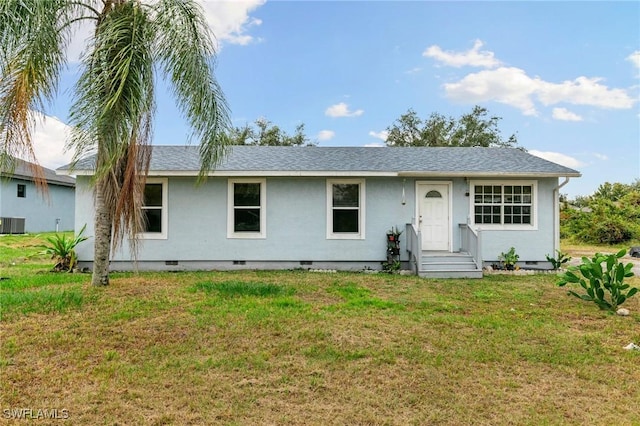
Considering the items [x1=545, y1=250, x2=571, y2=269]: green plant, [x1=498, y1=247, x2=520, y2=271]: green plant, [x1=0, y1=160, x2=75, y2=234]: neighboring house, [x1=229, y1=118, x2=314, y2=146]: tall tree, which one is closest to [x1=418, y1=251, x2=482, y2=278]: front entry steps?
[x1=498, y1=247, x2=520, y2=271]: green plant

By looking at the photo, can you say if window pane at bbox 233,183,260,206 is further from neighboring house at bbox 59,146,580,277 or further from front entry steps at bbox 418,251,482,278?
front entry steps at bbox 418,251,482,278

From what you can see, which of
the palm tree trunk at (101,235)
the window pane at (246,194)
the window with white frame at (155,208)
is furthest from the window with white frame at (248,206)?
the palm tree trunk at (101,235)

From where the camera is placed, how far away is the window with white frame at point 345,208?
33.5 feet

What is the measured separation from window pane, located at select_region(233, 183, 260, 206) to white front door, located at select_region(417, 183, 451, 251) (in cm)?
464

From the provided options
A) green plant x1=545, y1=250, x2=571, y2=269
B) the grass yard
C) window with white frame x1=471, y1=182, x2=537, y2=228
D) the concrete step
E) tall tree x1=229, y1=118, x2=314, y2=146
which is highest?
tall tree x1=229, y1=118, x2=314, y2=146

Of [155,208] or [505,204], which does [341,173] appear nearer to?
[505,204]

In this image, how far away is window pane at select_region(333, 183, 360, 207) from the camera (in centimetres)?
1032

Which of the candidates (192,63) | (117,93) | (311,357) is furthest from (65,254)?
(311,357)

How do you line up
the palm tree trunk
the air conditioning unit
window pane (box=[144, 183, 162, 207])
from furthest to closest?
the air conditioning unit < window pane (box=[144, 183, 162, 207]) < the palm tree trunk

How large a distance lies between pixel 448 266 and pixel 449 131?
910 inches

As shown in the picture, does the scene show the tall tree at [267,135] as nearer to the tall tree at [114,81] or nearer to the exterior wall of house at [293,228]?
the exterior wall of house at [293,228]

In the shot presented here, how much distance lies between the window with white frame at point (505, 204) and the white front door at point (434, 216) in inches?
32.4

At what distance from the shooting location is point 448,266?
9.35 metres

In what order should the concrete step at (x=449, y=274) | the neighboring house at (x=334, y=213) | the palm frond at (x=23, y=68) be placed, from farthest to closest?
the neighboring house at (x=334, y=213) < the concrete step at (x=449, y=274) < the palm frond at (x=23, y=68)
